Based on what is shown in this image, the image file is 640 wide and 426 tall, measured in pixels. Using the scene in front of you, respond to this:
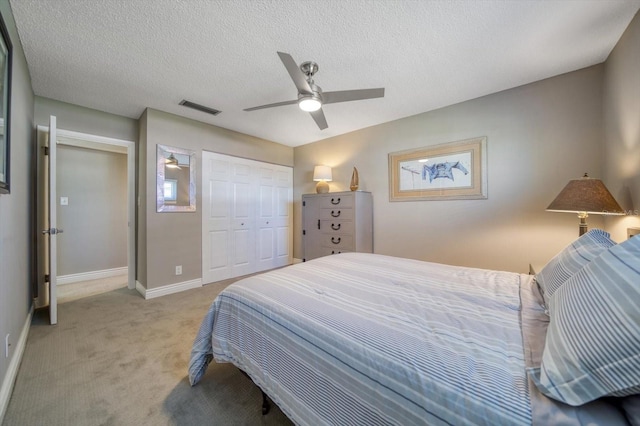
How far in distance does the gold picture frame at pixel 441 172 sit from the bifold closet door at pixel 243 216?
6.98 ft

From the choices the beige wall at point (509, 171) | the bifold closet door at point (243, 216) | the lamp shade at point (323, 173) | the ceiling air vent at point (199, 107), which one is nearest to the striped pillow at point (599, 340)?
the beige wall at point (509, 171)

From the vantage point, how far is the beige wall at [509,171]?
221 centimetres

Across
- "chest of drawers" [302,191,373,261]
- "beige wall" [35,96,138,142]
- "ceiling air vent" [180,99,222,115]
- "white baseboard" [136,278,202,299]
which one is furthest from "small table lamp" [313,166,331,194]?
"beige wall" [35,96,138,142]

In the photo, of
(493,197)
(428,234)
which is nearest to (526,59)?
(493,197)

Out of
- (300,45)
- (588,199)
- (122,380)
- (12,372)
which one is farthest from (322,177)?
(12,372)

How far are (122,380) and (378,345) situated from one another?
1.79m

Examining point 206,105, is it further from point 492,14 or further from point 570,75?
point 570,75

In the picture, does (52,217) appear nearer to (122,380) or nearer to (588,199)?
(122,380)

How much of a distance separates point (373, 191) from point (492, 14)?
88.5 inches

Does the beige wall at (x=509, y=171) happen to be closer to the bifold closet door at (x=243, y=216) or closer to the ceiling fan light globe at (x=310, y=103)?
the ceiling fan light globe at (x=310, y=103)

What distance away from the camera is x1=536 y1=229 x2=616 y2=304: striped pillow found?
107 cm

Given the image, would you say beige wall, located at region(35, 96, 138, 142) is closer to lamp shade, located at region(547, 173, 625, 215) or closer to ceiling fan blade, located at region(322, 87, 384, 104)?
ceiling fan blade, located at region(322, 87, 384, 104)

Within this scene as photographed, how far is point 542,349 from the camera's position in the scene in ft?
2.51

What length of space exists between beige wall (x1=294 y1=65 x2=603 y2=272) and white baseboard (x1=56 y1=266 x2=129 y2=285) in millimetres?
4220
